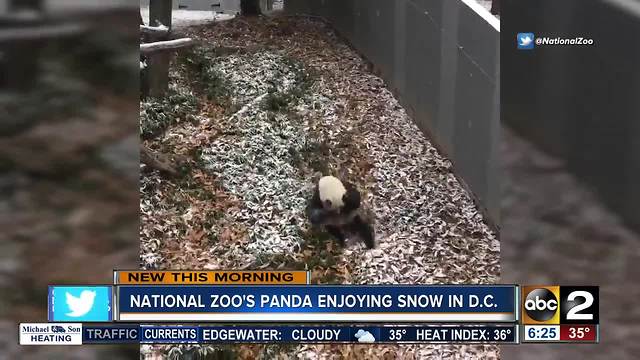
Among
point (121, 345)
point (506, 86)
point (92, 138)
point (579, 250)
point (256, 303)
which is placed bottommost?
point (121, 345)

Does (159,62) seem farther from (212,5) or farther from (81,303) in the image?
(81,303)

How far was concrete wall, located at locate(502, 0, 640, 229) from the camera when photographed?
5.02 m

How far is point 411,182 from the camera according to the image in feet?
18.4

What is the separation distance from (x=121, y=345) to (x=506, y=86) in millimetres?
3007

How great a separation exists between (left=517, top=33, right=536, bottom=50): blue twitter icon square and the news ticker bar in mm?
1809

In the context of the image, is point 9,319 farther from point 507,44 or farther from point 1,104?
point 507,44

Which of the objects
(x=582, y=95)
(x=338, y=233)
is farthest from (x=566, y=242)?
(x=338, y=233)

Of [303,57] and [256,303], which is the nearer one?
[256,303]

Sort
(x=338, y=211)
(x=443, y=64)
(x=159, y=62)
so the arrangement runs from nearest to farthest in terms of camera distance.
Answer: (x=338, y=211) → (x=159, y=62) → (x=443, y=64)

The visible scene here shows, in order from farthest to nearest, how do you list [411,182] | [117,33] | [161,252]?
[411,182]
[161,252]
[117,33]

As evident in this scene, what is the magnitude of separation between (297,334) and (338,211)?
0.85m

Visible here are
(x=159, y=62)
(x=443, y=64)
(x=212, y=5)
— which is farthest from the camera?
(x=443, y=64)

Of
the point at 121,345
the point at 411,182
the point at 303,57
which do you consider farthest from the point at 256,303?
the point at 303,57

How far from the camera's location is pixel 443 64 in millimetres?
→ 5684
